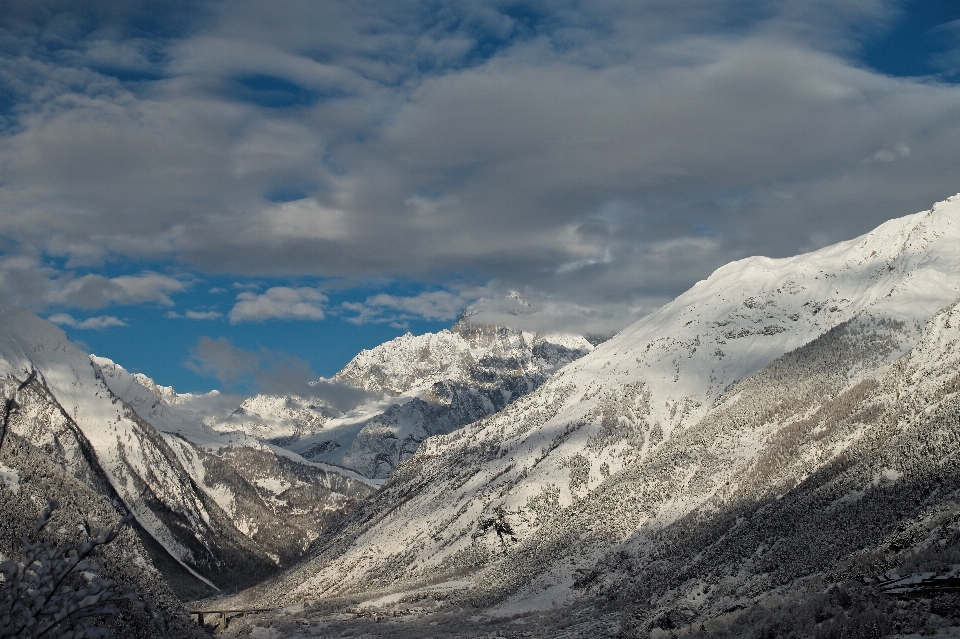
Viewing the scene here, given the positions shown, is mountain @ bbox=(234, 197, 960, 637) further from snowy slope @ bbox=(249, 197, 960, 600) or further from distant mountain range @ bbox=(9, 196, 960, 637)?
snowy slope @ bbox=(249, 197, 960, 600)

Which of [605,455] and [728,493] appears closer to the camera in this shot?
[728,493]

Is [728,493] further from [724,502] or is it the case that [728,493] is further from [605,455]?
[605,455]

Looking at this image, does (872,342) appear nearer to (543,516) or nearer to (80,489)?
(543,516)

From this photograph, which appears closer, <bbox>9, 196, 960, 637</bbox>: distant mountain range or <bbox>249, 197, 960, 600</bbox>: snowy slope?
<bbox>9, 196, 960, 637</bbox>: distant mountain range


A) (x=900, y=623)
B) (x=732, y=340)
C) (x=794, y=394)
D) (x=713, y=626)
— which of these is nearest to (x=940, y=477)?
(x=713, y=626)

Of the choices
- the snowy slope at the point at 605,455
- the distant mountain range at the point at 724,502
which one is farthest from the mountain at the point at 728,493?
the snowy slope at the point at 605,455

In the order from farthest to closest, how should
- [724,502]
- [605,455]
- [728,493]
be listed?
1. [605,455]
2. [728,493]
3. [724,502]

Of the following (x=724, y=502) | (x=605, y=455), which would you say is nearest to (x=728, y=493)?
(x=724, y=502)

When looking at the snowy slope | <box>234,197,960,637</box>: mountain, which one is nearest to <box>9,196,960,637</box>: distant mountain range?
<box>234,197,960,637</box>: mountain
